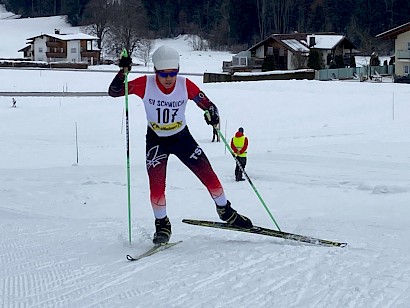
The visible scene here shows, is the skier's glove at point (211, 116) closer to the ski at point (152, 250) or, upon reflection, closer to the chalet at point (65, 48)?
the ski at point (152, 250)

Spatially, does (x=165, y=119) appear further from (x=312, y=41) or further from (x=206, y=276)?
(x=312, y=41)

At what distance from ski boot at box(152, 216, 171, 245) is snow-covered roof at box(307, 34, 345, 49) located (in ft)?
172

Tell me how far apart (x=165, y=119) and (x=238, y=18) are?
80.5m

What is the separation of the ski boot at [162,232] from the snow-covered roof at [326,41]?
172ft

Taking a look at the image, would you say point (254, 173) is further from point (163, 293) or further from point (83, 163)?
point (163, 293)

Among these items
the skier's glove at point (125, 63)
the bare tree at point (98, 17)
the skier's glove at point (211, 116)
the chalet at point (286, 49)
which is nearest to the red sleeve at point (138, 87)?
the skier's glove at point (125, 63)

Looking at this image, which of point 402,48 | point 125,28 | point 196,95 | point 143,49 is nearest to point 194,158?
point 196,95

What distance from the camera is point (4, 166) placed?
16.7 meters

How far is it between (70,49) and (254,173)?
2405 inches

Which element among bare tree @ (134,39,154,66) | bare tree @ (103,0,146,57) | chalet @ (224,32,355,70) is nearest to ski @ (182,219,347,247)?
chalet @ (224,32,355,70)

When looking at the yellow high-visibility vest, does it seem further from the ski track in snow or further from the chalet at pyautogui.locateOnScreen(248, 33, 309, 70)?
the chalet at pyautogui.locateOnScreen(248, 33, 309, 70)

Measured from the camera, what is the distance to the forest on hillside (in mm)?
75938

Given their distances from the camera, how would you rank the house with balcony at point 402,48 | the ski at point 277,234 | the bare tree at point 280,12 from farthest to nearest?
the bare tree at point 280,12 < the house with balcony at point 402,48 < the ski at point 277,234

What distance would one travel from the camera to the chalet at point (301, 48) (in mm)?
55875
